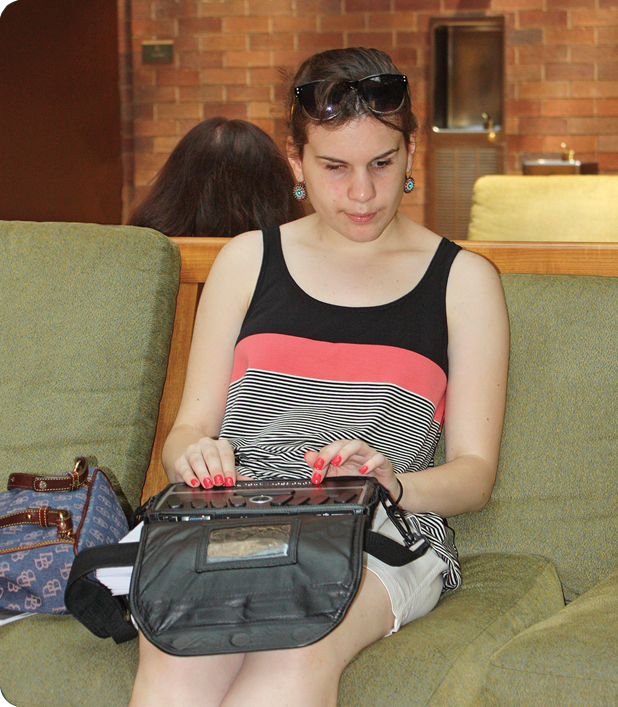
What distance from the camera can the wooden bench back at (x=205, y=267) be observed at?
1.58 metres

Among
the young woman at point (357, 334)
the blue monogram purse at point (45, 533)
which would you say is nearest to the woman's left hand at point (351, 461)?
the young woman at point (357, 334)

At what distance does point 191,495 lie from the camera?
1.00 meters

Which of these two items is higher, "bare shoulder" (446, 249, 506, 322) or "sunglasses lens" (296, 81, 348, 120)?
"sunglasses lens" (296, 81, 348, 120)

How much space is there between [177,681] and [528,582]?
0.56 m

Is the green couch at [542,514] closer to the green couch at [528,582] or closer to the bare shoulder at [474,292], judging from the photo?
the green couch at [528,582]

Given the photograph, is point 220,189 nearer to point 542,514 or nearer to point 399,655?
point 542,514

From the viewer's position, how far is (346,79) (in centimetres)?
127

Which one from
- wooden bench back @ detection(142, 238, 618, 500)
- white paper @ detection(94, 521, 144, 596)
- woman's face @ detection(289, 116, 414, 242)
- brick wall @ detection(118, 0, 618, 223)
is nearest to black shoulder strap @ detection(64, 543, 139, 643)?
white paper @ detection(94, 521, 144, 596)

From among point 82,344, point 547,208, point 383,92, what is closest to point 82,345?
point 82,344

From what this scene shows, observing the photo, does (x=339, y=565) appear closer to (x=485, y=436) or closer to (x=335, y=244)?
(x=485, y=436)

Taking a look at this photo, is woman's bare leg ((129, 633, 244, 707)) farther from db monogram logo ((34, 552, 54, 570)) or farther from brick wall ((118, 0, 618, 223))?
brick wall ((118, 0, 618, 223))

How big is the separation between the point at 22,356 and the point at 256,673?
799 millimetres

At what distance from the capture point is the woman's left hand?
1001 mm

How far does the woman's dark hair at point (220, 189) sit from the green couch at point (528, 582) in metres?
0.22
